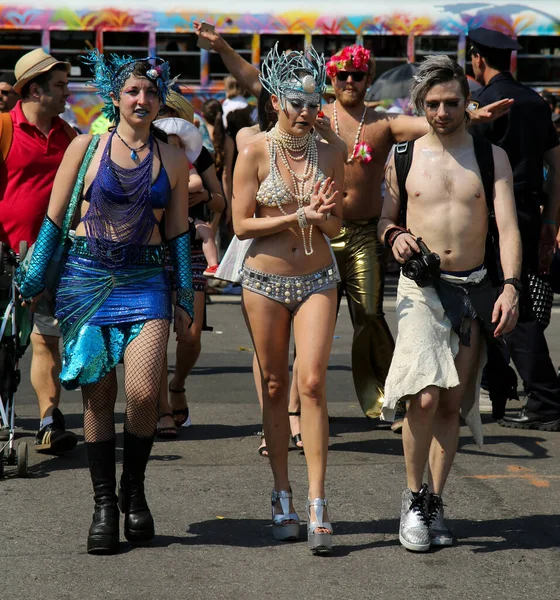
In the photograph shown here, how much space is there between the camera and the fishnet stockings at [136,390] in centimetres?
505

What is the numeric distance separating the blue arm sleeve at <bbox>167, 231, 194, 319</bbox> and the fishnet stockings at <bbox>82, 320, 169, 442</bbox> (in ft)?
0.41

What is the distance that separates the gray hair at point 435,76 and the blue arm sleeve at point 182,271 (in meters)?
1.20

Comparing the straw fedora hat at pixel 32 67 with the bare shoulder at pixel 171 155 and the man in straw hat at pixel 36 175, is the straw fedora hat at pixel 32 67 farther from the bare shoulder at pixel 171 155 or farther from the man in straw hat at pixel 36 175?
the bare shoulder at pixel 171 155

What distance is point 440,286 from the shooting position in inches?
204

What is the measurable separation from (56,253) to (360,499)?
1.92 meters

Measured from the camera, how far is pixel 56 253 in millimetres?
5270

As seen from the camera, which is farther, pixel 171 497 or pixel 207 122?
pixel 207 122

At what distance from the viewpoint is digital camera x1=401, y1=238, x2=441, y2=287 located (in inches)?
199

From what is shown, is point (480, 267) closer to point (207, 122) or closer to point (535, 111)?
point (535, 111)

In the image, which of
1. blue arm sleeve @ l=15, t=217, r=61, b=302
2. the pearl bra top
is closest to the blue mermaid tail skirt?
blue arm sleeve @ l=15, t=217, r=61, b=302

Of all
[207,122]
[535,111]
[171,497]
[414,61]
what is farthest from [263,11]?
[171,497]

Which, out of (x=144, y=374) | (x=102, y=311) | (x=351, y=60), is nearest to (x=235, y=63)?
(x=351, y=60)

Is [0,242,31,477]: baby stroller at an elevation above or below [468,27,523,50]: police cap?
below

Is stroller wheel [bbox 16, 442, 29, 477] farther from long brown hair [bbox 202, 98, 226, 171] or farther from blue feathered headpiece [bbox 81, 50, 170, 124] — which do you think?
long brown hair [bbox 202, 98, 226, 171]
